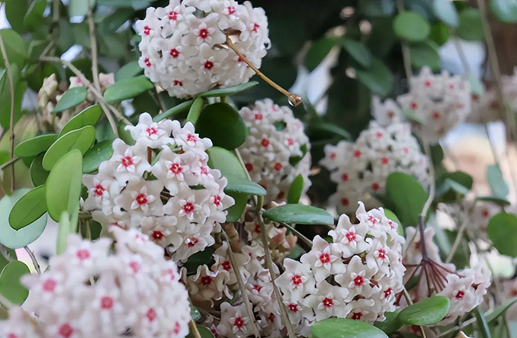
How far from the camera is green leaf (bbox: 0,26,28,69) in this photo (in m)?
0.73

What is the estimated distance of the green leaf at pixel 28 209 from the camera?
0.50m

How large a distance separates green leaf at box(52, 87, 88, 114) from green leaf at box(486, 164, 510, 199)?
64 cm

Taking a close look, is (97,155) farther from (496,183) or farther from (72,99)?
(496,183)

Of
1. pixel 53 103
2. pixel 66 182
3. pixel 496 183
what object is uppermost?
pixel 66 182

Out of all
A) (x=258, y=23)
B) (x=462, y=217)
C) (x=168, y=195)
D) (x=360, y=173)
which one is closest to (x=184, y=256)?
(x=168, y=195)

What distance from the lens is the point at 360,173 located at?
2.86ft

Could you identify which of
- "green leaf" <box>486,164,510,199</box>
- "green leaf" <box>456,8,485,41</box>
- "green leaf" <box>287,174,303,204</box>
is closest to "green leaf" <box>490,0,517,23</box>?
"green leaf" <box>456,8,485,41</box>

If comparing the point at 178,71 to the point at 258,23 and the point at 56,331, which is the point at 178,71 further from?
the point at 56,331

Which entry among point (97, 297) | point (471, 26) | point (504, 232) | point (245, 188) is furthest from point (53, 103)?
point (471, 26)

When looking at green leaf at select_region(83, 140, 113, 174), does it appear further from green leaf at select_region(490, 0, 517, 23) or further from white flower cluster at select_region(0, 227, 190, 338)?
green leaf at select_region(490, 0, 517, 23)

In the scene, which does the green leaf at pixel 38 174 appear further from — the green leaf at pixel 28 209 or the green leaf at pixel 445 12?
the green leaf at pixel 445 12

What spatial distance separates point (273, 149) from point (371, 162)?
0.20m

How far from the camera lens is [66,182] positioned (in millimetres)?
451

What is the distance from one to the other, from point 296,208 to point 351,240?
9 centimetres
